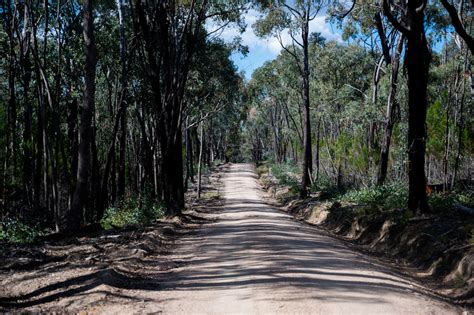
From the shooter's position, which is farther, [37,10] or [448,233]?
[37,10]

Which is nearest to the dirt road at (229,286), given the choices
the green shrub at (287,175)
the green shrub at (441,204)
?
the green shrub at (441,204)

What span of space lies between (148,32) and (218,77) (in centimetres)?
1370

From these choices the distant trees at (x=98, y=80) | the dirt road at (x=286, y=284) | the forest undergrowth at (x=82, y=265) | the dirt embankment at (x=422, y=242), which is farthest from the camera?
the distant trees at (x=98, y=80)

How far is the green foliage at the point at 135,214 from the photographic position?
17.7 meters

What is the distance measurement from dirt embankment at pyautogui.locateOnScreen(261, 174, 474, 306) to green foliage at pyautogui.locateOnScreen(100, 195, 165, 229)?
21.8 ft

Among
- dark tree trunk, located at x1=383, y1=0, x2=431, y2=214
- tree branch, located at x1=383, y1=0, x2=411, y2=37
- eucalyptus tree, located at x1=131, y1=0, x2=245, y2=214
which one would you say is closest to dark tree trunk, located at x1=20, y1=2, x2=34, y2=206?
eucalyptus tree, located at x1=131, y1=0, x2=245, y2=214

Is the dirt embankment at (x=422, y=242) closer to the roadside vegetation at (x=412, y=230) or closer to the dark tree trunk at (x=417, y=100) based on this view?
the roadside vegetation at (x=412, y=230)

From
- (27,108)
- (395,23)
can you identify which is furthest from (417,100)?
(27,108)

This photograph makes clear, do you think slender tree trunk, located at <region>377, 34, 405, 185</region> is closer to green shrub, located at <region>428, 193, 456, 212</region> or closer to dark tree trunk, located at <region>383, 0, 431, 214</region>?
green shrub, located at <region>428, 193, 456, 212</region>

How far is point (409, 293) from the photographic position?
750 centimetres

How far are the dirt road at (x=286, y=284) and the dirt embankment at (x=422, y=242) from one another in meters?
0.92

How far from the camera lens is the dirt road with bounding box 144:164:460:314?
6551 millimetres

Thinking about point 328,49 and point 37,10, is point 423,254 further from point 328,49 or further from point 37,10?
point 328,49

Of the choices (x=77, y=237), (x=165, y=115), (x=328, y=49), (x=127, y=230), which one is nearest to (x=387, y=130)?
(x=165, y=115)
